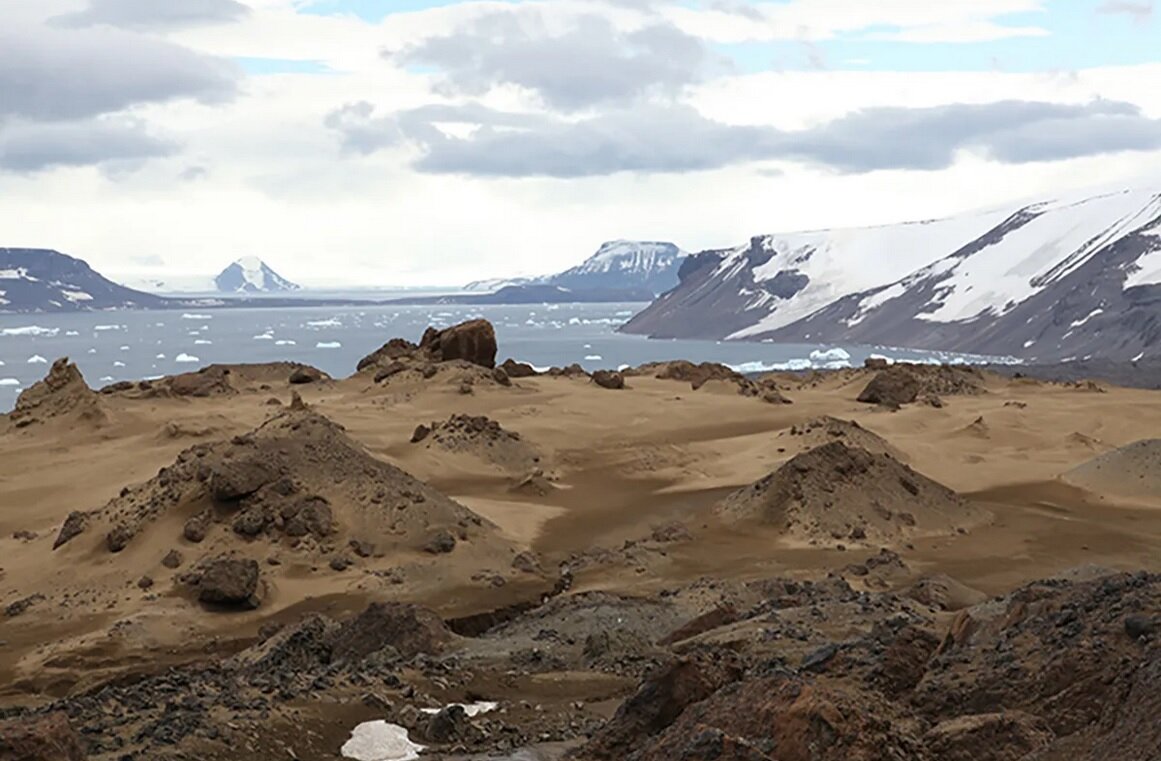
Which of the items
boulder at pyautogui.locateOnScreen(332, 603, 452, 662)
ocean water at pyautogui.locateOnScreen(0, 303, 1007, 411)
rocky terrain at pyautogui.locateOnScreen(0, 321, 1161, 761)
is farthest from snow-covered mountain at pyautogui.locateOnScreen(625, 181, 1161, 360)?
boulder at pyautogui.locateOnScreen(332, 603, 452, 662)

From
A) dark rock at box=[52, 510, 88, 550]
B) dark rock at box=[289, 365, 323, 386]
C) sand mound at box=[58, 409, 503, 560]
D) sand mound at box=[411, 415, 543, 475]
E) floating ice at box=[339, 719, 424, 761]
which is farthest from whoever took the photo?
dark rock at box=[289, 365, 323, 386]

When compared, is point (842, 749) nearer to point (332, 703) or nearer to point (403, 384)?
point (332, 703)

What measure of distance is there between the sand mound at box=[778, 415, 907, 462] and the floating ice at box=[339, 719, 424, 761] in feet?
85.0

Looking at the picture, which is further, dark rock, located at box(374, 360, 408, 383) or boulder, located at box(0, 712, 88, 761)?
dark rock, located at box(374, 360, 408, 383)

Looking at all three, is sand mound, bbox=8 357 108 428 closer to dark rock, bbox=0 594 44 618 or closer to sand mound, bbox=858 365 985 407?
dark rock, bbox=0 594 44 618

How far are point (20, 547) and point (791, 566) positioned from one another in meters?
15.1

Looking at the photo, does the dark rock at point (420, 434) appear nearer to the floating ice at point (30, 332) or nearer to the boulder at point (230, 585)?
the boulder at point (230, 585)

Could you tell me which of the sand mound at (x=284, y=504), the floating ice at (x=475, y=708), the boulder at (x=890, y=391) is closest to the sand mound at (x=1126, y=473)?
the boulder at (x=890, y=391)

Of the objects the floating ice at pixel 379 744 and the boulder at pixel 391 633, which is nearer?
the floating ice at pixel 379 744

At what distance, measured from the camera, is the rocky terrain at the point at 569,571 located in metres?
8.30

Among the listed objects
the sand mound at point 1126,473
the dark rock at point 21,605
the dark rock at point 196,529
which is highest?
the dark rock at point 196,529

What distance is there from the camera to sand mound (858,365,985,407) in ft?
163

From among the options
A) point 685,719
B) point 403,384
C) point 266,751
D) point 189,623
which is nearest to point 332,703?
point 266,751

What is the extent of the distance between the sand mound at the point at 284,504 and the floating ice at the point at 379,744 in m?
13.6
